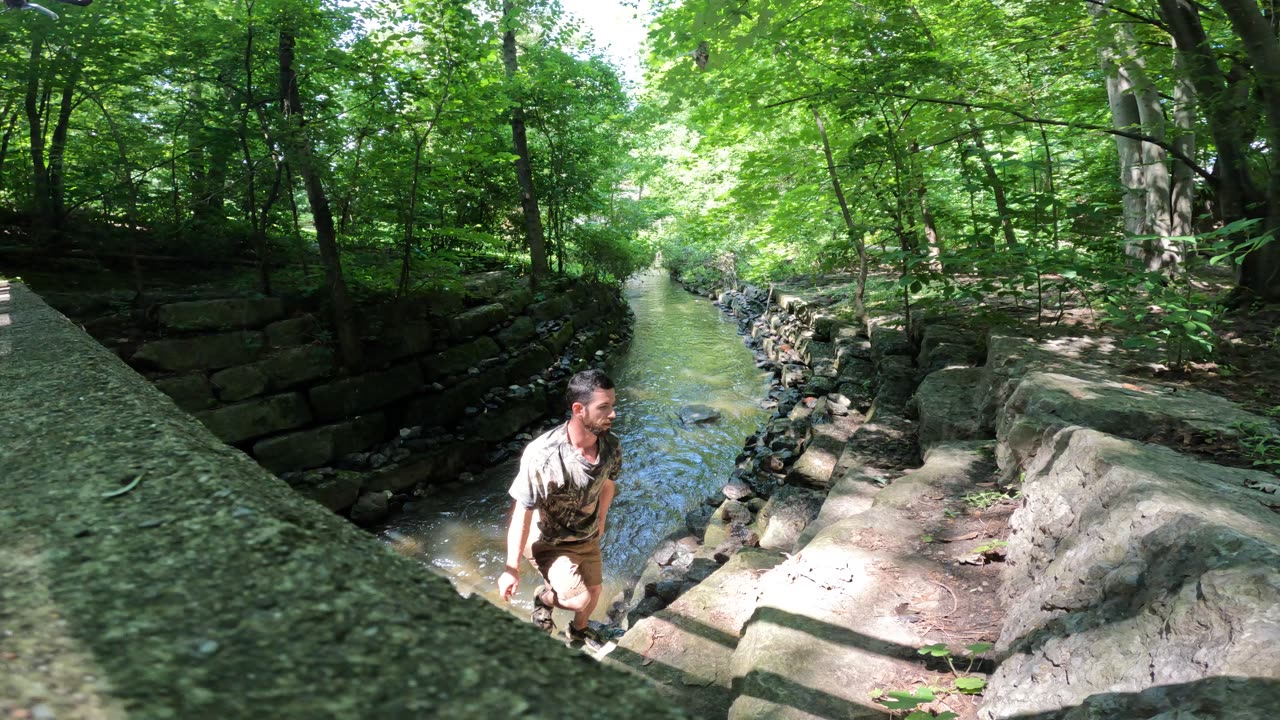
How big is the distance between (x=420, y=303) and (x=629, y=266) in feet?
34.2

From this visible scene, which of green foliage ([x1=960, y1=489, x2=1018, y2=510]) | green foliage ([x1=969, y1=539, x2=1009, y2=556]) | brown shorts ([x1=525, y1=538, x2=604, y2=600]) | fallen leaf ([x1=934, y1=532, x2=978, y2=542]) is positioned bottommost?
brown shorts ([x1=525, y1=538, x2=604, y2=600])

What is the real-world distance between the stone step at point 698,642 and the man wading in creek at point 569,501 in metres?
0.54

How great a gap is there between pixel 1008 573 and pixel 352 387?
6.90 metres

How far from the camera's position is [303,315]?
7.11 m

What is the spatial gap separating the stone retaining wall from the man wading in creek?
12.0 feet

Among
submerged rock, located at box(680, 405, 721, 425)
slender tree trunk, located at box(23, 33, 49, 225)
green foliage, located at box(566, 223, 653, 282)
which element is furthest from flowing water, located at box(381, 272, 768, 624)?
slender tree trunk, located at box(23, 33, 49, 225)

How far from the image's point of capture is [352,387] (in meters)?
7.00

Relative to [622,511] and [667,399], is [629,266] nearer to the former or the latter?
[667,399]

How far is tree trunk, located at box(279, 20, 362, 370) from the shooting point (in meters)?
6.44

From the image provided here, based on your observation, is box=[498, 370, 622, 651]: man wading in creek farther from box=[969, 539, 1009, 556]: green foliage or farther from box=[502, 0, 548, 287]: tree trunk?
box=[502, 0, 548, 287]: tree trunk

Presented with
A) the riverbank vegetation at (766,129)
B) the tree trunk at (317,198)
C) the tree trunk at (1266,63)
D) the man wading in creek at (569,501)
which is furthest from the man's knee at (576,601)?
the tree trunk at (317,198)

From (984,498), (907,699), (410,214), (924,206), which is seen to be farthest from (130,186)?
(924,206)

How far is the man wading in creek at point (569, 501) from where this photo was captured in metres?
3.16

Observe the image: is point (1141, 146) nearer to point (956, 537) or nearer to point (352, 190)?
point (956, 537)
